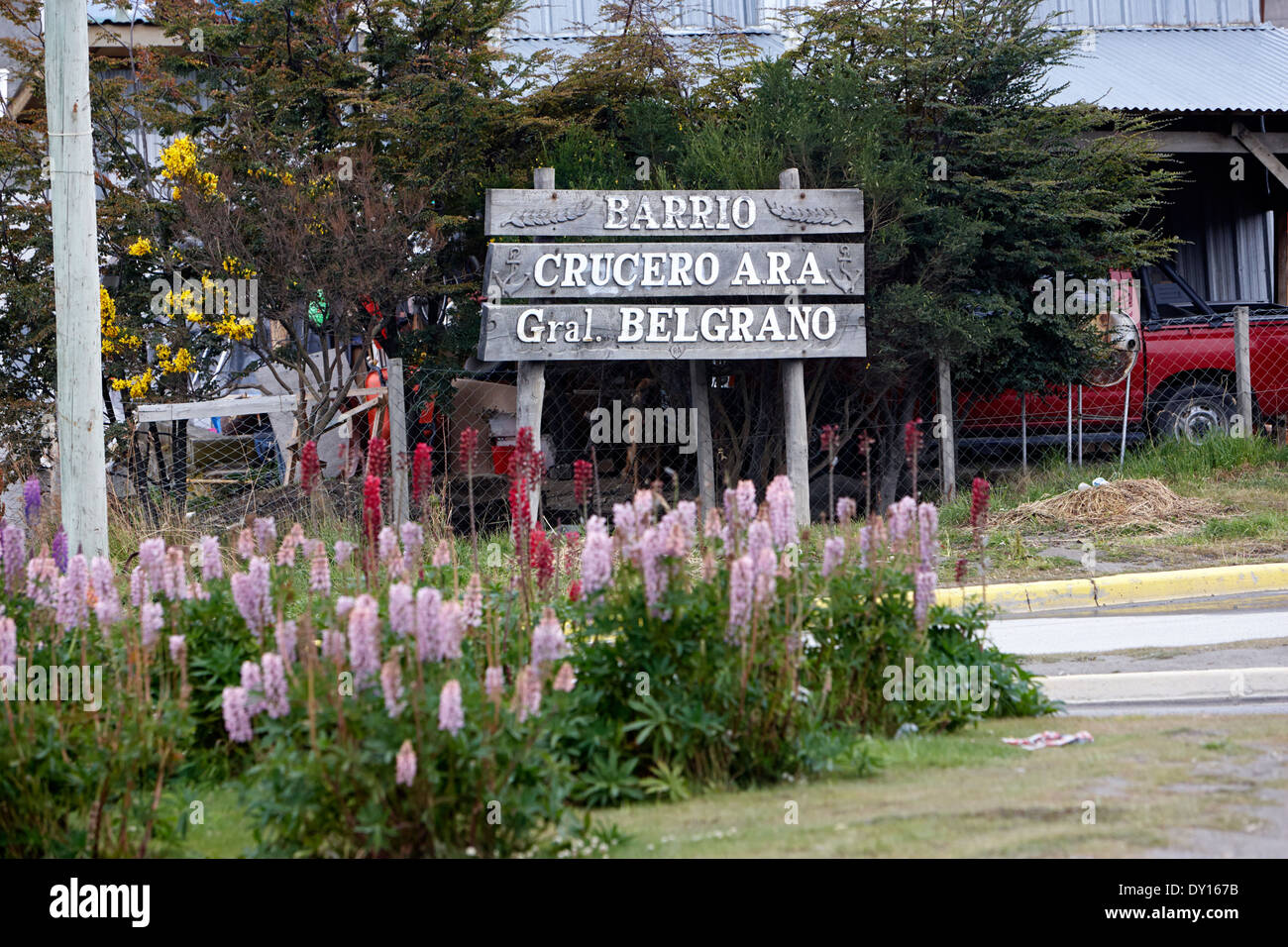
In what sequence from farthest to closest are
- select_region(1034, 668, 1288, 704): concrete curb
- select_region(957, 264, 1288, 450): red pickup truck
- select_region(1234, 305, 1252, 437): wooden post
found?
select_region(957, 264, 1288, 450): red pickup truck < select_region(1234, 305, 1252, 437): wooden post < select_region(1034, 668, 1288, 704): concrete curb

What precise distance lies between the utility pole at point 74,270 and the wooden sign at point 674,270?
3510 millimetres

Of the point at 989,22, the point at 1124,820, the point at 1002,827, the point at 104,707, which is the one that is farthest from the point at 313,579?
the point at 989,22

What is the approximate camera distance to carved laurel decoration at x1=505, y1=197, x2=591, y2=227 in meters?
9.78

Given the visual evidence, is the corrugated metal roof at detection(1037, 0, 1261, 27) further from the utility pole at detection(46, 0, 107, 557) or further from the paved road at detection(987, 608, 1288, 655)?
the utility pole at detection(46, 0, 107, 557)

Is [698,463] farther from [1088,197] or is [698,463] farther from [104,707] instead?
[104,707]

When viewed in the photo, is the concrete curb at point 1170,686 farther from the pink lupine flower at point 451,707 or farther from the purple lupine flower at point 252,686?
the purple lupine flower at point 252,686

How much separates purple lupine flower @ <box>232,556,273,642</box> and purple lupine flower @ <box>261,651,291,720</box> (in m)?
0.80

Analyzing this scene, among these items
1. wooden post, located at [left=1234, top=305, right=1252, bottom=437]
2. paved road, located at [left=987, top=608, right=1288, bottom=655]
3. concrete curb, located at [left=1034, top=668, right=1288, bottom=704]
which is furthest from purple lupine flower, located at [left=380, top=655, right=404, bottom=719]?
wooden post, located at [left=1234, top=305, right=1252, bottom=437]

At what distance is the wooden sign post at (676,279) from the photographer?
983 cm

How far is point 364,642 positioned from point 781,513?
1.71 metres

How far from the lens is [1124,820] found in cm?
380

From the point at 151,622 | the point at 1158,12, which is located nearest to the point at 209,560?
the point at 151,622

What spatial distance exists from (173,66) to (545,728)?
11.1 metres

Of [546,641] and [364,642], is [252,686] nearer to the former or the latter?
[364,642]
